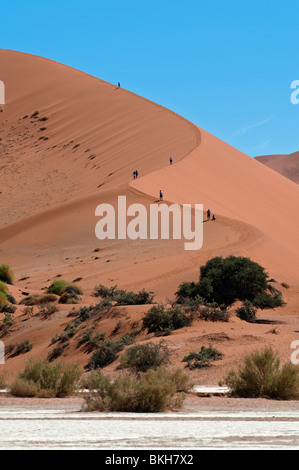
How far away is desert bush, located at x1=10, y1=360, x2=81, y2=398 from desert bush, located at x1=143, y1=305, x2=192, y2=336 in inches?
250

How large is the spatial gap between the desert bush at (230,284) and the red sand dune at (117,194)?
2.60 m

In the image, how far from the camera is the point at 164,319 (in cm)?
1945

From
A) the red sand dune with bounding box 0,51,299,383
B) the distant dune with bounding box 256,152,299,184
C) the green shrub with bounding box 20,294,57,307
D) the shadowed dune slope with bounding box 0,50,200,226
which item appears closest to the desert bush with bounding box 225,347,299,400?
the red sand dune with bounding box 0,51,299,383

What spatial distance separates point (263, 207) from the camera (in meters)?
46.6

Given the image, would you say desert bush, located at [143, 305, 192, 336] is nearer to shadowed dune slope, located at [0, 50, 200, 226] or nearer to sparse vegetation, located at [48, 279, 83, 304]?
sparse vegetation, located at [48, 279, 83, 304]

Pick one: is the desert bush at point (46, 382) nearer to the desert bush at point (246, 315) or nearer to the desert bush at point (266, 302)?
the desert bush at point (246, 315)

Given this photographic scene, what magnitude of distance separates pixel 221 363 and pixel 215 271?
33.8 feet


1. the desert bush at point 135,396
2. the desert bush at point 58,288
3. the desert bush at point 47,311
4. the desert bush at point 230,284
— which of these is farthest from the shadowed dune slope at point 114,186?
the desert bush at point 135,396

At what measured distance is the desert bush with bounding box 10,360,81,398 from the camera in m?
12.6

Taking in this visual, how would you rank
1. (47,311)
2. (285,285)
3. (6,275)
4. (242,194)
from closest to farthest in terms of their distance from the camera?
(47,311), (285,285), (6,275), (242,194)

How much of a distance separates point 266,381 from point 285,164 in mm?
151259

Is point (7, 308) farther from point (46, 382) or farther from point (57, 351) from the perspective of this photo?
point (46, 382)

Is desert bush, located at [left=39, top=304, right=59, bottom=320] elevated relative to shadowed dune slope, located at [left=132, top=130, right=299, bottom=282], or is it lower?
lower

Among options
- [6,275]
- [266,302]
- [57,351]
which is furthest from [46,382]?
[6,275]
